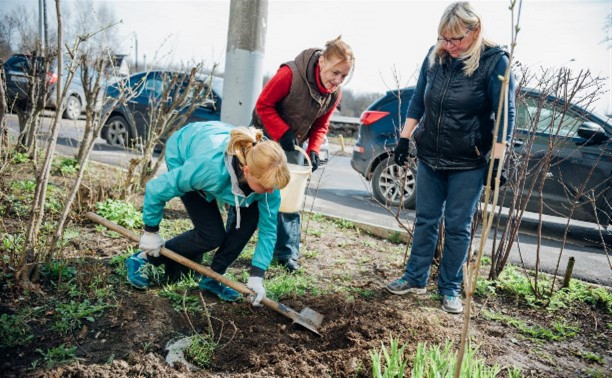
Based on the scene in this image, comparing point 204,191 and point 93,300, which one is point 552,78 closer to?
point 204,191

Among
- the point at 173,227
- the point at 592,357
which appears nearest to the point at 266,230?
the point at 173,227

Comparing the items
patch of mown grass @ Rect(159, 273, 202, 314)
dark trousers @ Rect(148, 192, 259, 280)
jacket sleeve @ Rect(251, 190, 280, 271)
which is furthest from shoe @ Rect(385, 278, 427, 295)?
patch of mown grass @ Rect(159, 273, 202, 314)

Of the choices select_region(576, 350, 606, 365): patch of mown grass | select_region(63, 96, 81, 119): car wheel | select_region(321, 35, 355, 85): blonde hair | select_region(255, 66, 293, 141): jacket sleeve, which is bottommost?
select_region(576, 350, 606, 365): patch of mown grass

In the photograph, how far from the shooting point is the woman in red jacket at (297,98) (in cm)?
296

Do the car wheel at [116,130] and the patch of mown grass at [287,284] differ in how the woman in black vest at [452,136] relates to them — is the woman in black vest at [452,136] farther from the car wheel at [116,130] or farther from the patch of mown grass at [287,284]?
the car wheel at [116,130]

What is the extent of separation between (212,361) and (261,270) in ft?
2.00

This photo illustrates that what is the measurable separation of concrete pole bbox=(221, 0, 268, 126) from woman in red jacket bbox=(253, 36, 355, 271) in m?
0.60

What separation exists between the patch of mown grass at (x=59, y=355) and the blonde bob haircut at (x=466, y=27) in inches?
99.4

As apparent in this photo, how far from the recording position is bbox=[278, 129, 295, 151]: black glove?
3.21 metres

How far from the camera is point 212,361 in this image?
219 cm

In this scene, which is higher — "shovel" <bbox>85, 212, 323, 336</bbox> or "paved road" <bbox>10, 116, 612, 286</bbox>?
"shovel" <bbox>85, 212, 323, 336</bbox>

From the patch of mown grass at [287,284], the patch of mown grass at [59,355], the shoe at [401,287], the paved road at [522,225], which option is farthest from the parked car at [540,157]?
the patch of mown grass at [59,355]

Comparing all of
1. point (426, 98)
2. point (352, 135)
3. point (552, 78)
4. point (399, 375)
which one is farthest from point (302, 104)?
point (352, 135)

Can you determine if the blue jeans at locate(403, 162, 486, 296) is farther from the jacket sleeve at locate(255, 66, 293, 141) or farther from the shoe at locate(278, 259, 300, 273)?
the jacket sleeve at locate(255, 66, 293, 141)
